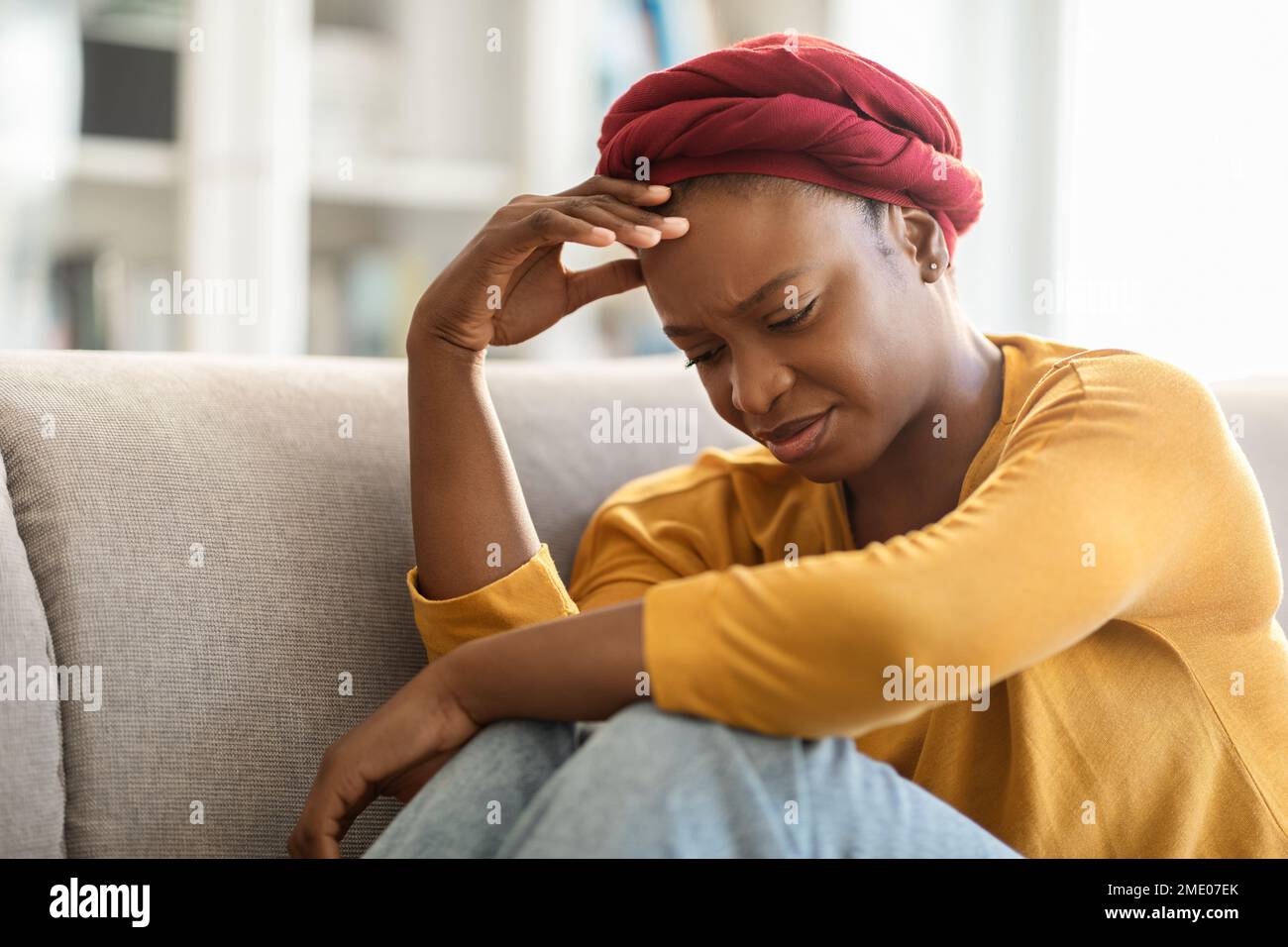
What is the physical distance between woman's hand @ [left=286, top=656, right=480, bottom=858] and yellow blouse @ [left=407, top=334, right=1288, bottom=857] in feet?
0.55

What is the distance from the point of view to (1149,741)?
945 mm

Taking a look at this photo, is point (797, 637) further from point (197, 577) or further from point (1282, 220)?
point (1282, 220)

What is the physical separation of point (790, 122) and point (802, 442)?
0.83ft

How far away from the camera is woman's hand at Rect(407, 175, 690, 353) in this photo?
976 mm

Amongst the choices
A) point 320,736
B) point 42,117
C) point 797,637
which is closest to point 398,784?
point 320,736

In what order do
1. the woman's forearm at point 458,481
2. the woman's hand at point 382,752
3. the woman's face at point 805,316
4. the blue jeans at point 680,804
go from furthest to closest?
the woman's forearm at point 458,481, the woman's face at point 805,316, the woman's hand at point 382,752, the blue jeans at point 680,804

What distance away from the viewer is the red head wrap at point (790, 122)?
0.95 meters

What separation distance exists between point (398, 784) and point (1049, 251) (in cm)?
199

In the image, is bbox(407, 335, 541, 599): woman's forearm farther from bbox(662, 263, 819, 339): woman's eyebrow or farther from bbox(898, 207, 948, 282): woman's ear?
bbox(898, 207, 948, 282): woman's ear

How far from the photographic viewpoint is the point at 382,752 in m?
0.86

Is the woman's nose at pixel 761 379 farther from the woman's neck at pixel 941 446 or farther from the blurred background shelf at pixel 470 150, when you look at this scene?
the blurred background shelf at pixel 470 150

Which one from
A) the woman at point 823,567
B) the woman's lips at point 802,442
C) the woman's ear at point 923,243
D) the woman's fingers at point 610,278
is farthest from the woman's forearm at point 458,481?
the woman's ear at point 923,243

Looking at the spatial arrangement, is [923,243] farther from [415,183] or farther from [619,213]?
[415,183]

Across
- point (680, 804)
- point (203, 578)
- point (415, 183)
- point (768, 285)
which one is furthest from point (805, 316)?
point (415, 183)
